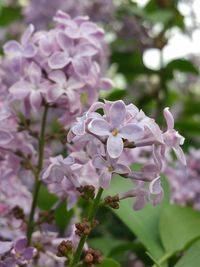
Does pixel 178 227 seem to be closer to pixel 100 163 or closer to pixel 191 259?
pixel 191 259

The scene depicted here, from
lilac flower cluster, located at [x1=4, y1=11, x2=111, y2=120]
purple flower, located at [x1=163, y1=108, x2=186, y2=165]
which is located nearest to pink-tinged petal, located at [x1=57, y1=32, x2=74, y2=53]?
lilac flower cluster, located at [x1=4, y1=11, x2=111, y2=120]

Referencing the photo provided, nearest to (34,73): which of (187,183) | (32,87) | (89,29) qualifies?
(32,87)

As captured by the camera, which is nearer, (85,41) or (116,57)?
(85,41)

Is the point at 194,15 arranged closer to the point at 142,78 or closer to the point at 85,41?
the point at 142,78

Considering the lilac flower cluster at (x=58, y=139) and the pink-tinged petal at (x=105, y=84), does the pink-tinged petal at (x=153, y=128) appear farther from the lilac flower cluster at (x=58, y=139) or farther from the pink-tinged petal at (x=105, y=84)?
the pink-tinged petal at (x=105, y=84)

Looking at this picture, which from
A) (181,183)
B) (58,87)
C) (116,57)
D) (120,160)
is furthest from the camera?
(116,57)

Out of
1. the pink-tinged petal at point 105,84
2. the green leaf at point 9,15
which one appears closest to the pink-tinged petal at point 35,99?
the pink-tinged petal at point 105,84

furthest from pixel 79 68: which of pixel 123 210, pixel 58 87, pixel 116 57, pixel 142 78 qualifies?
pixel 142 78

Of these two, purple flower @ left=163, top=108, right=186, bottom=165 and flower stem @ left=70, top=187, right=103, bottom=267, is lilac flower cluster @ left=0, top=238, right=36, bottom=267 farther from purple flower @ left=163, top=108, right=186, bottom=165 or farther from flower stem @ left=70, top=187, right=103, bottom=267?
purple flower @ left=163, top=108, right=186, bottom=165
